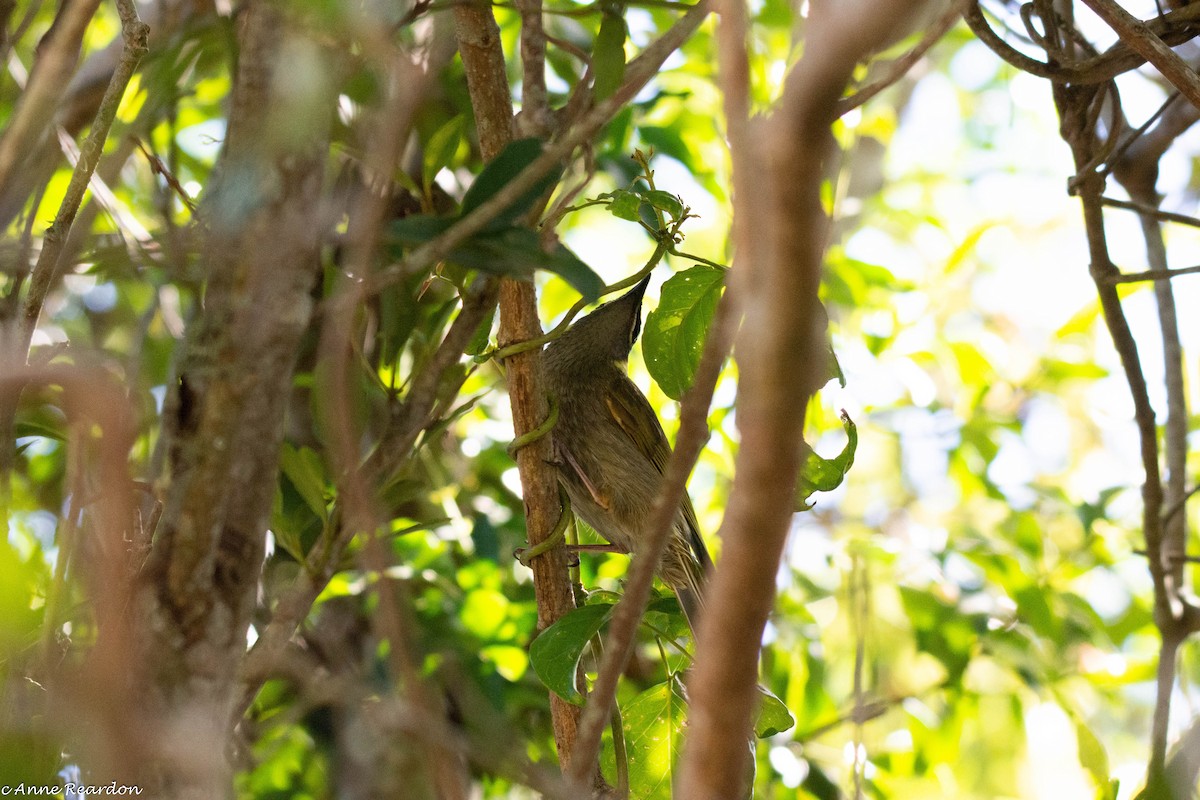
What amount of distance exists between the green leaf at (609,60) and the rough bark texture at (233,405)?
53cm

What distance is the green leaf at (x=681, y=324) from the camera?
1649 millimetres

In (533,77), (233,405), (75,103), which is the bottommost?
(233,405)

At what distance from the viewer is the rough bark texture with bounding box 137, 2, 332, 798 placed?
110cm

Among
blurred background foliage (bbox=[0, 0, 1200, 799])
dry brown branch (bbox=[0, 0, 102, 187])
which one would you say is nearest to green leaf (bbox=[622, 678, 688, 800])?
blurred background foliage (bbox=[0, 0, 1200, 799])

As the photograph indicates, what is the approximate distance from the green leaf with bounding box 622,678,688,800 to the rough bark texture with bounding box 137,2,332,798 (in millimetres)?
862

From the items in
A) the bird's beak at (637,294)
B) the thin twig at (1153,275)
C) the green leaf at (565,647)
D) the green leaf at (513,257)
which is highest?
the bird's beak at (637,294)

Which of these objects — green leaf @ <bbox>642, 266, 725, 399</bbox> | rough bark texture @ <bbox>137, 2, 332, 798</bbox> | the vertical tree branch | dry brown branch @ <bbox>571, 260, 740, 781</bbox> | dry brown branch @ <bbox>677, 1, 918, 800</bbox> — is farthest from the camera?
green leaf @ <bbox>642, 266, 725, 399</bbox>

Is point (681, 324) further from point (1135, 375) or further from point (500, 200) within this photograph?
point (1135, 375)

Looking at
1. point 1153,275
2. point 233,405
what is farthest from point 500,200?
point 1153,275

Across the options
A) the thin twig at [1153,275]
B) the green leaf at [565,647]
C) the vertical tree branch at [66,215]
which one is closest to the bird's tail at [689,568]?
the green leaf at [565,647]

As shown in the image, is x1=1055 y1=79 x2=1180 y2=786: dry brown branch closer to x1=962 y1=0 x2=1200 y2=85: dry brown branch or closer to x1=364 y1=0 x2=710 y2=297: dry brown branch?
x1=962 y1=0 x2=1200 y2=85: dry brown branch

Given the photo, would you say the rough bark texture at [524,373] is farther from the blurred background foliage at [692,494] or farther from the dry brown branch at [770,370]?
the dry brown branch at [770,370]

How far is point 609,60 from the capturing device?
1.74 m

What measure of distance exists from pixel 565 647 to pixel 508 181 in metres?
0.73
